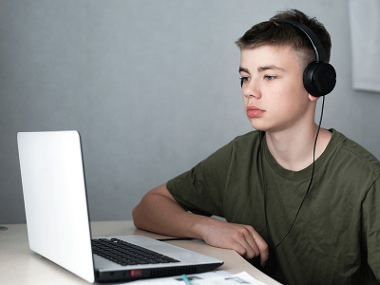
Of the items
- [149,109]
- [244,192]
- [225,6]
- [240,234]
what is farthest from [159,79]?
Answer: [240,234]

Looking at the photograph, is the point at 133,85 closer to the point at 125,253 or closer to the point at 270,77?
the point at 270,77

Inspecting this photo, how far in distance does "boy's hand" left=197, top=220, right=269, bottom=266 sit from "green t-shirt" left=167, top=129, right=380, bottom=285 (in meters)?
0.16

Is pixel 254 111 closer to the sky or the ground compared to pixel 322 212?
closer to the sky

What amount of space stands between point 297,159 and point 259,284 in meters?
0.51

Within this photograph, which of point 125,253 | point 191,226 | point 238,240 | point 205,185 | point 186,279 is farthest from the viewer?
point 205,185

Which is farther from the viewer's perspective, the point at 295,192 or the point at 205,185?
the point at 205,185

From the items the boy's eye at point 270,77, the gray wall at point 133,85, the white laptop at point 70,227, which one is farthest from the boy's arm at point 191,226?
the gray wall at point 133,85

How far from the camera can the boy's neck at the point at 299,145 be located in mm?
1061

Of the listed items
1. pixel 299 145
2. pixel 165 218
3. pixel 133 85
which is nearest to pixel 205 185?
pixel 165 218

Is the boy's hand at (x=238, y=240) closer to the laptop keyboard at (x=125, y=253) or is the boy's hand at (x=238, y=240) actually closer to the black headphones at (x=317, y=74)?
the laptop keyboard at (x=125, y=253)

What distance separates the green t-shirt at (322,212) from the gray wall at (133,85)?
918mm

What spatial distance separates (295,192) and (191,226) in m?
0.29

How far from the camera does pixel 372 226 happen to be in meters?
0.92

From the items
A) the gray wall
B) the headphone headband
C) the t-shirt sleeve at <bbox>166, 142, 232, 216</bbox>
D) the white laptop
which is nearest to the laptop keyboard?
the white laptop
